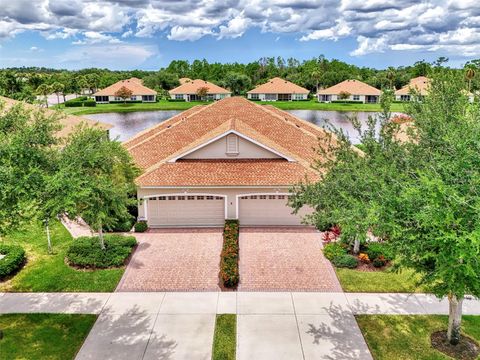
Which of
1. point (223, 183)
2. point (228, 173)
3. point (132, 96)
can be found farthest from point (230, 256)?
point (132, 96)

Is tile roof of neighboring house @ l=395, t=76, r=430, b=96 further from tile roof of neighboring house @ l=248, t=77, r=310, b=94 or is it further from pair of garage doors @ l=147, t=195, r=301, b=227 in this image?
tile roof of neighboring house @ l=248, t=77, r=310, b=94

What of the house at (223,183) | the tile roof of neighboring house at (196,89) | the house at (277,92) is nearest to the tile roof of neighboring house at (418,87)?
the house at (223,183)

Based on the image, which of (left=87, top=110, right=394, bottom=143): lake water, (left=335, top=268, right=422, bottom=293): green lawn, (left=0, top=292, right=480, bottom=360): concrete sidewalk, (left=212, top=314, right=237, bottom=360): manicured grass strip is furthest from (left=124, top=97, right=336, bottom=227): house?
(left=87, top=110, right=394, bottom=143): lake water

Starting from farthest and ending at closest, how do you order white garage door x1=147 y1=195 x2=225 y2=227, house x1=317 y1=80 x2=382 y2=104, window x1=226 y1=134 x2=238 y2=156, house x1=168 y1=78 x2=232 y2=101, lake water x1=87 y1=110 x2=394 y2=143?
house x1=168 y1=78 x2=232 y2=101
house x1=317 y1=80 x2=382 y2=104
lake water x1=87 y1=110 x2=394 y2=143
window x1=226 y1=134 x2=238 y2=156
white garage door x1=147 y1=195 x2=225 y2=227

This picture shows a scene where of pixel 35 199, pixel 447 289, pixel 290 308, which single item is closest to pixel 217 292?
pixel 290 308

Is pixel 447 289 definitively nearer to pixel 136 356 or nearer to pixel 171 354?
pixel 171 354

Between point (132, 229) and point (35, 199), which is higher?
point (35, 199)

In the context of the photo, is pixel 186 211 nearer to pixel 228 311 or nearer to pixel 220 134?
pixel 220 134
